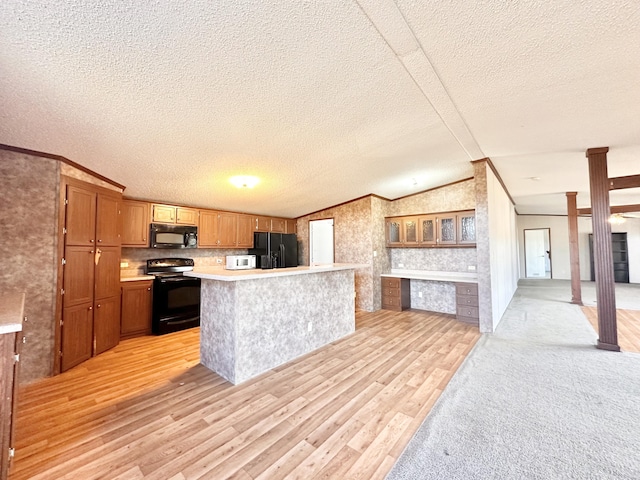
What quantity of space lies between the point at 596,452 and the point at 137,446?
3019 millimetres

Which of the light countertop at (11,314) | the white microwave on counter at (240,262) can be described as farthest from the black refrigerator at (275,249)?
the light countertop at (11,314)

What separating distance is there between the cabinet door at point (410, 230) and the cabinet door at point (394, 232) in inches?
4.3

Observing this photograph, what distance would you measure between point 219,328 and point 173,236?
262cm

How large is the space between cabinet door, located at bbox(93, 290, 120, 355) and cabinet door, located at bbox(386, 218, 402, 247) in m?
5.06

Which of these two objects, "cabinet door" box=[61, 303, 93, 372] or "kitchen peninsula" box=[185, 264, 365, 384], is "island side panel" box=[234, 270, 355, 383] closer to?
"kitchen peninsula" box=[185, 264, 365, 384]

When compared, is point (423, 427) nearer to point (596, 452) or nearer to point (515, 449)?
point (515, 449)

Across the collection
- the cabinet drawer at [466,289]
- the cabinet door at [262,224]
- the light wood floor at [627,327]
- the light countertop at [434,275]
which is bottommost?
the light wood floor at [627,327]

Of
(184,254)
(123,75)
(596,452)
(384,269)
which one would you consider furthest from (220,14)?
(384,269)

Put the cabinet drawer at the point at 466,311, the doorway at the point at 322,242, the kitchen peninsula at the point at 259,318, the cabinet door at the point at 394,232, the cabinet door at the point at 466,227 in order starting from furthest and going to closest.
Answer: the doorway at the point at 322,242 < the cabinet door at the point at 394,232 < the cabinet door at the point at 466,227 < the cabinet drawer at the point at 466,311 < the kitchen peninsula at the point at 259,318

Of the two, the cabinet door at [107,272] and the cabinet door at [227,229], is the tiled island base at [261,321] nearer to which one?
the cabinet door at [107,272]

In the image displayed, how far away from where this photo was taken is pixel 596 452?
1.71 metres

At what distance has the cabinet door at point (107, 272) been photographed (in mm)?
3361

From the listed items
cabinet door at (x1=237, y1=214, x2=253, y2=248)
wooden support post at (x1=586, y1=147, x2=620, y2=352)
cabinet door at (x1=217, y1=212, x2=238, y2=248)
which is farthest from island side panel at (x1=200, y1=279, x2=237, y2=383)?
wooden support post at (x1=586, y1=147, x2=620, y2=352)

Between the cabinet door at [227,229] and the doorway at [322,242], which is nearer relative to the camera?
the cabinet door at [227,229]
